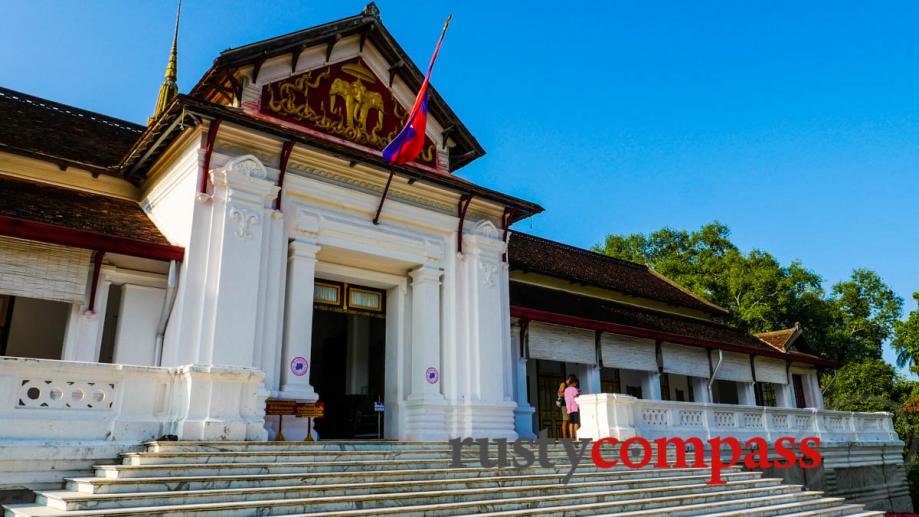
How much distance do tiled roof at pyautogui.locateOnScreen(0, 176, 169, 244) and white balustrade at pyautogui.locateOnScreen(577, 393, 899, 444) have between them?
7.84 metres

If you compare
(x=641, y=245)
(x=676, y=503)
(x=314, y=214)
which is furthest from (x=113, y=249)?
(x=641, y=245)

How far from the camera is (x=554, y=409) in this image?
17188 mm

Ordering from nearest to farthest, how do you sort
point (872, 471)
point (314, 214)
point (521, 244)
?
point (314, 214) → point (872, 471) → point (521, 244)

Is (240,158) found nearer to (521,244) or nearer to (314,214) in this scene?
(314,214)

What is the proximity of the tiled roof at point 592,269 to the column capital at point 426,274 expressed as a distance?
18.9ft

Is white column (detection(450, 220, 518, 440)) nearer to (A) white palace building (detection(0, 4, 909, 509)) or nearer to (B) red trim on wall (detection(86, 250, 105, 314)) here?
(A) white palace building (detection(0, 4, 909, 509))

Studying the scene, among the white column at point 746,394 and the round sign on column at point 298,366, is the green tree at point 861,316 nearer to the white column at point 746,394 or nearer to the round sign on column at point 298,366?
the white column at point 746,394

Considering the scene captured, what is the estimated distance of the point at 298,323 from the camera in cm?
1095

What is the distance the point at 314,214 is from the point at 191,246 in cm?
221

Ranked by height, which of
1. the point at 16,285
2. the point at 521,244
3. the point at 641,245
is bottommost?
the point at 16,285

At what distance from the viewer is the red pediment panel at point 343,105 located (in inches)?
472

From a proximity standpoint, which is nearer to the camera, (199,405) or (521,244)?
(199,405)

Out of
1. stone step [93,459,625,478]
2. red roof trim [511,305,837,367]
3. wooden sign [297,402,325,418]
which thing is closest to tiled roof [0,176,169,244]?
wooden sign [297,402,325,418]

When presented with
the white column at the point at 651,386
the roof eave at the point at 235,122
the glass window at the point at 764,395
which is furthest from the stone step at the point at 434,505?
the glass window at the point at 764,395
